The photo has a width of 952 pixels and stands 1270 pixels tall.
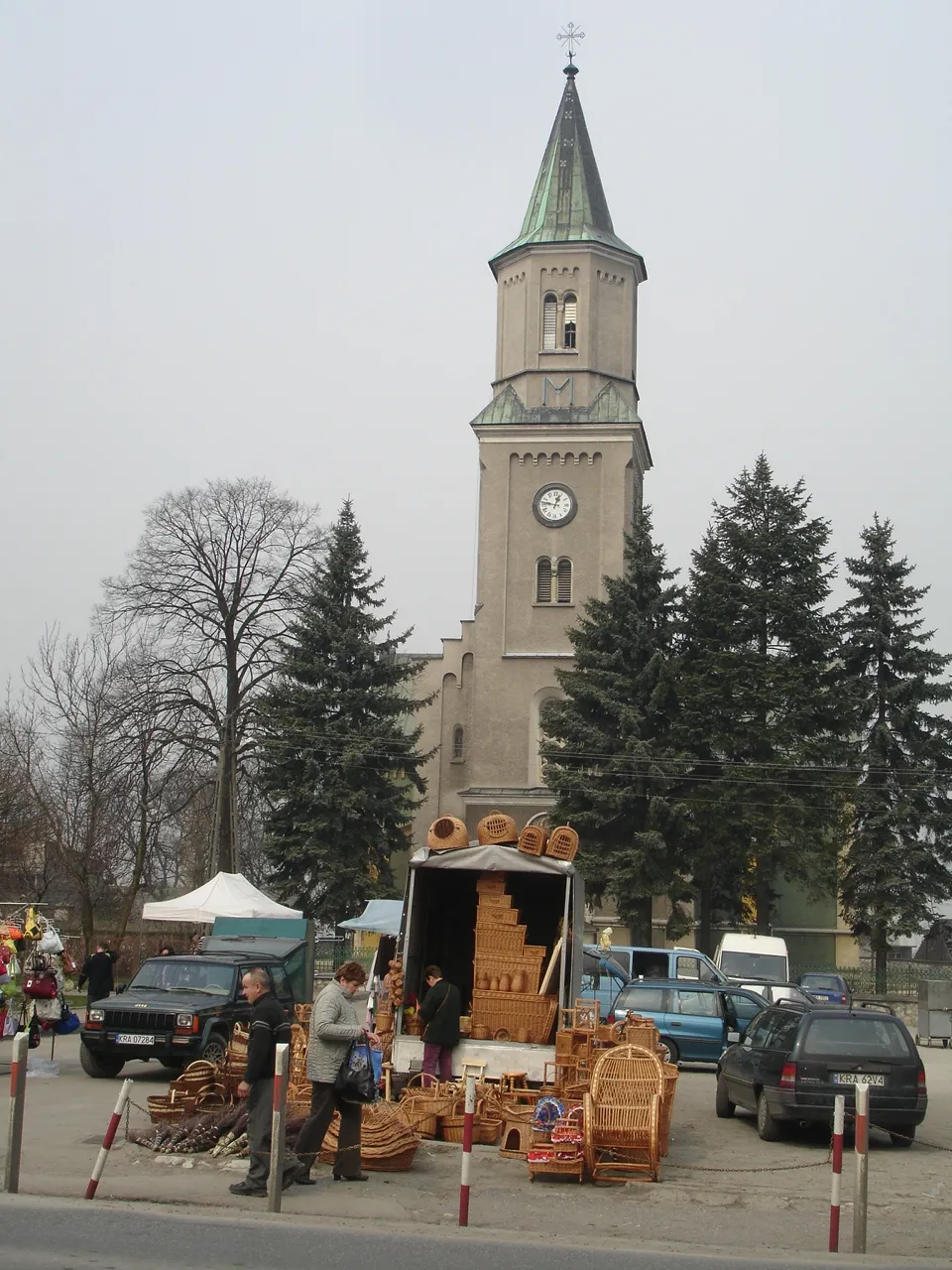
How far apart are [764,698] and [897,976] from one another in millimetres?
8570

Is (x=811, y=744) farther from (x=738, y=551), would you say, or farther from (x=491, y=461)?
(x=491, y=461)

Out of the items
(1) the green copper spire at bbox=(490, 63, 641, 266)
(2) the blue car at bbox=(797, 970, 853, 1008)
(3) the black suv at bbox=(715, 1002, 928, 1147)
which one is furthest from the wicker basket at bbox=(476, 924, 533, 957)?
(1) the green copper spire at bbox=(490, 63, 641, 266)

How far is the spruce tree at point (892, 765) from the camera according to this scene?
4275cm

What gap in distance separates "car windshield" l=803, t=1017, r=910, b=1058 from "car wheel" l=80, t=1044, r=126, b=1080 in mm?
9003

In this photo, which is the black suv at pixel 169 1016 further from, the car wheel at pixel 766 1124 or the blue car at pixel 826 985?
the blue car at pixel 826 985

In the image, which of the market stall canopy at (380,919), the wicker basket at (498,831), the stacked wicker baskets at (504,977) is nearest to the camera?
the stacked wicker baskets at (504,977)

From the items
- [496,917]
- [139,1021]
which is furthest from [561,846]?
[139,1021]

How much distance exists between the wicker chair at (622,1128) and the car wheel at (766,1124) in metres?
2.91

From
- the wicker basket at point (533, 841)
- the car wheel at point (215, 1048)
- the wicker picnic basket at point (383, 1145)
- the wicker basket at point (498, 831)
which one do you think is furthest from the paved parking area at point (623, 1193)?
the wicker basket at point (498, 831)

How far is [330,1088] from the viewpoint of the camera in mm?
11641

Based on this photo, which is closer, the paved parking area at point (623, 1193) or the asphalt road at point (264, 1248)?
the asphalt road at point (264, 1248)

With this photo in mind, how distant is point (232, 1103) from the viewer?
14109 millimetres

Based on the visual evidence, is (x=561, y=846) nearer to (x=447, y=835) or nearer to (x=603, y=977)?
(x=447, y=835)

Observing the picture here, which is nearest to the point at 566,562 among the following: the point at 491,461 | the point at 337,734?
the point at 491,461
